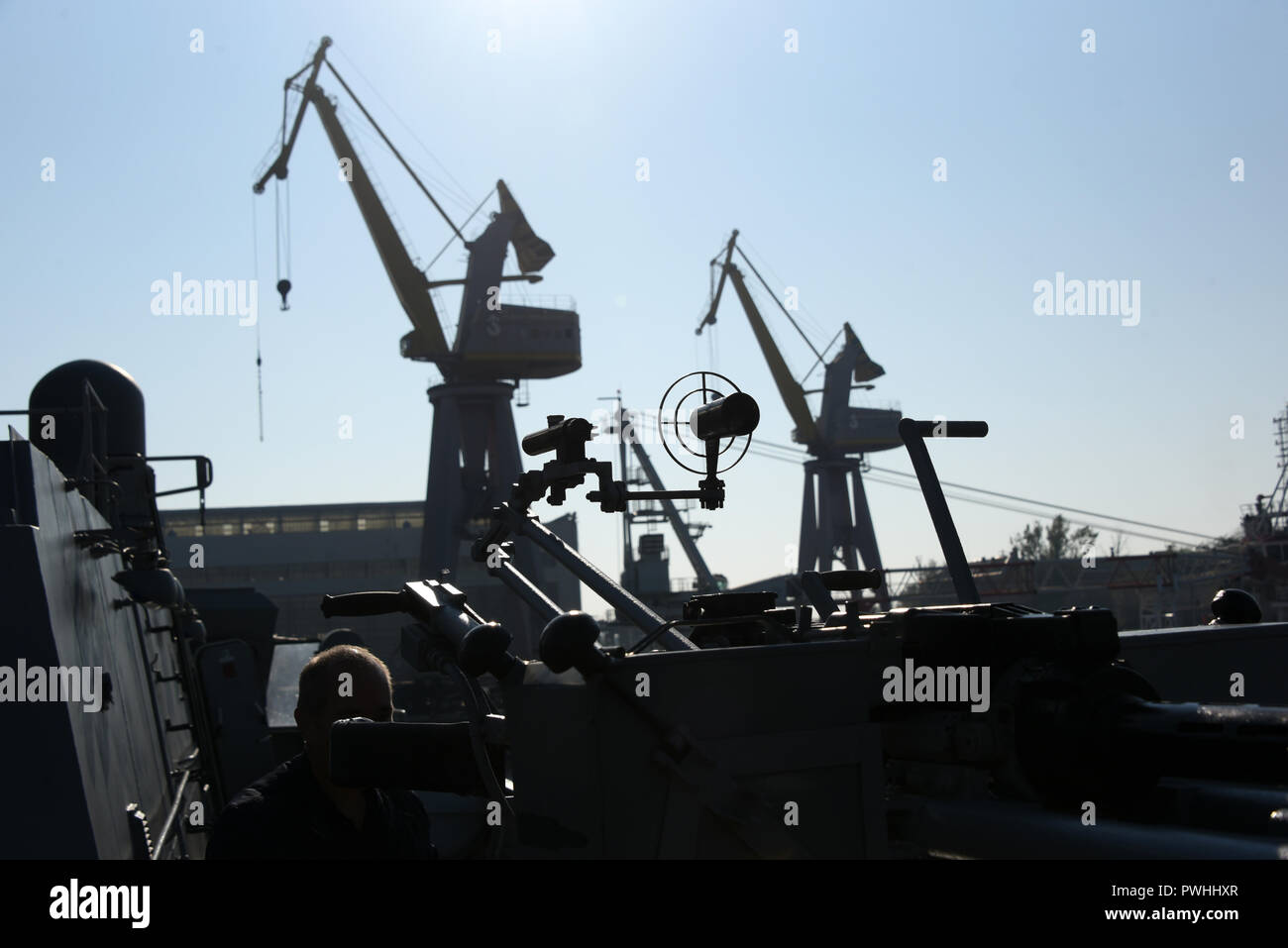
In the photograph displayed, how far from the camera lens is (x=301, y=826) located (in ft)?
9.54

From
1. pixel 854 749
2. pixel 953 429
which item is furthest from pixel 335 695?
pixel 953 429

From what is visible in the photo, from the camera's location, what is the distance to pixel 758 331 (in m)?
61.0

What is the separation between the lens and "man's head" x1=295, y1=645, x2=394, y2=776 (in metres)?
3.00

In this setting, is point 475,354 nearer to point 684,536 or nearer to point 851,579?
point 684,536

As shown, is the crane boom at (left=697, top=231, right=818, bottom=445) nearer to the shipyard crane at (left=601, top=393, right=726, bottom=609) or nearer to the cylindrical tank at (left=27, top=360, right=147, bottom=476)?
the shipyard crane at (left=601, top=393, right=726, bottom=609)

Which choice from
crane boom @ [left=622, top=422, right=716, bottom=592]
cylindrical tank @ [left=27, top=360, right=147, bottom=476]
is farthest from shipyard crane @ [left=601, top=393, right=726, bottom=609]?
cylindrical tank @ [left=27, top=360, right=147, bottom=476]

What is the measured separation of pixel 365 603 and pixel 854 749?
1.27 meters

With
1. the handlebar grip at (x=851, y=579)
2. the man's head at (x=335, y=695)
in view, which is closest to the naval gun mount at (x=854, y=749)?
the man's head at (x=335, y=695)

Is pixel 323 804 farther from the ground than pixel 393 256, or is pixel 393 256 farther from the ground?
→ pixel 393 256

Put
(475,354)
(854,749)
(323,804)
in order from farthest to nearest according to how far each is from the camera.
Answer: (475,354), (323,804), (854,749)

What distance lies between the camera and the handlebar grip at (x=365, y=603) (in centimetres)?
274
